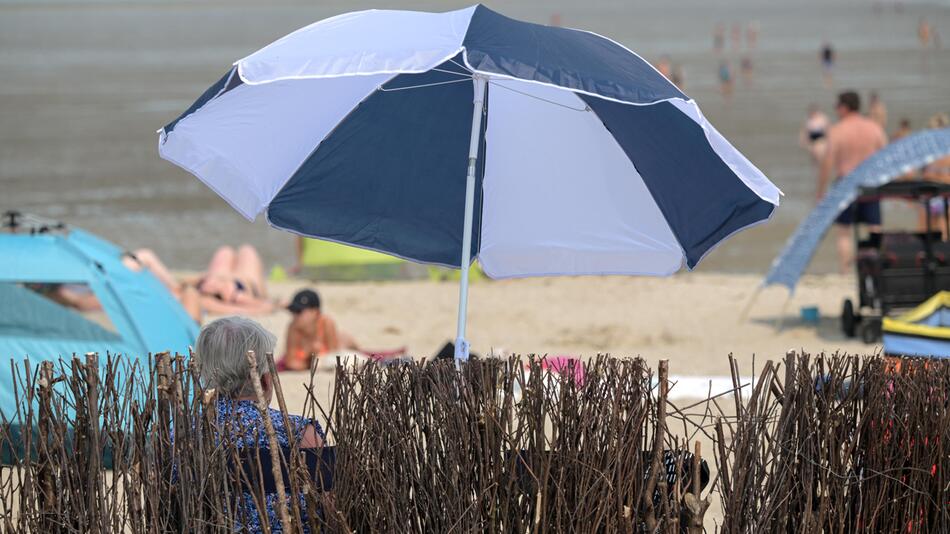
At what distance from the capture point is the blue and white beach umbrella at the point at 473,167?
3.54m

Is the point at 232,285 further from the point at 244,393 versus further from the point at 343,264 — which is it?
the point at 244,393

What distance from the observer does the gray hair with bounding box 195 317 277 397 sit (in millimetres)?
3002

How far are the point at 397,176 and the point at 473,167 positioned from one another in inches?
15.4

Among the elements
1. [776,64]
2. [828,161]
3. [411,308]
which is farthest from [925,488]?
[776,64]

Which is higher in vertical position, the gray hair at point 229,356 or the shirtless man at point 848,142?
the shirtless man at point 848,142

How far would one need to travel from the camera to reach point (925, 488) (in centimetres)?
305

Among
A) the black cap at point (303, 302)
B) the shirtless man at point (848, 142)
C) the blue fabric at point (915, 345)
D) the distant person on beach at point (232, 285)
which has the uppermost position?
the shirtless man at point (848, 142)

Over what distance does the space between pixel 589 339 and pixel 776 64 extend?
23986mm

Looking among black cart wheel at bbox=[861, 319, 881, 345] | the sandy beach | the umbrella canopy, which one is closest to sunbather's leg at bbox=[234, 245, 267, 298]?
the sandy beach

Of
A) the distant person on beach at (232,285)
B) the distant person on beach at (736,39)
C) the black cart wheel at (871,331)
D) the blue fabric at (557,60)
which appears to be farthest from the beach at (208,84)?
the blue fabric at (557,60)

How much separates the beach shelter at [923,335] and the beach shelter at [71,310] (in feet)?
12.9

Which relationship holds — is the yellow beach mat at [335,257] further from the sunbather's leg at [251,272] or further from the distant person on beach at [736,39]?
the distant person on beach at [736,39]

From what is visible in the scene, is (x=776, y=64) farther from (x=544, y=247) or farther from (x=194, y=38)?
(x=544, y=247)

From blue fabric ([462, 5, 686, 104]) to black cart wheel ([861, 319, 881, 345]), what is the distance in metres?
5.40
